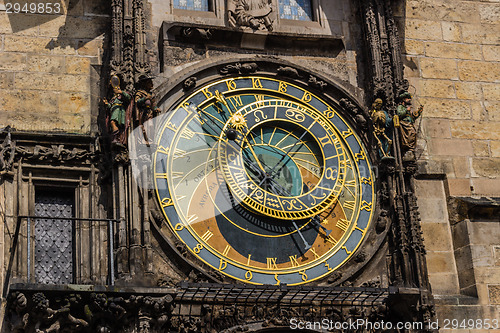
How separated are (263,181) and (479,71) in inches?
137

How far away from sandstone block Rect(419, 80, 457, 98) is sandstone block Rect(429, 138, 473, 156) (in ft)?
2.04

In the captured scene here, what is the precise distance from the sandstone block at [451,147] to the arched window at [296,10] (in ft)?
7.20

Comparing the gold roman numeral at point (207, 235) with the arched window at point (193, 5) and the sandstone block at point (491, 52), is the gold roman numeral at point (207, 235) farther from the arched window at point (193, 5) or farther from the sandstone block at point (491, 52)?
the sandstone block at point (491, 52)

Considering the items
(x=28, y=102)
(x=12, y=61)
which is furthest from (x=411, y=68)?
(x=12, y=61)

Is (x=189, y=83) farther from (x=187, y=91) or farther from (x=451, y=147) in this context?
(x=451, y=147)

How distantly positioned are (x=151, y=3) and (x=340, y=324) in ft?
14.5

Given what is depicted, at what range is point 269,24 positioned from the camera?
14.4 meters

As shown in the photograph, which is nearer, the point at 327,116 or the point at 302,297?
the point at 302,297

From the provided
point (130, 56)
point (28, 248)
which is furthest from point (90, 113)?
point (28, 248)

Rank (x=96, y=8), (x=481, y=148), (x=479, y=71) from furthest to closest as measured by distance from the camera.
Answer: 1. (x=479, y=71)
2. (x=481, y=148)
3. (x=96, y=8)

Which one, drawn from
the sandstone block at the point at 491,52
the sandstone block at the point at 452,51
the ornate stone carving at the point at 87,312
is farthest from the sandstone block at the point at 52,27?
the sandstone block at the point at 491,52

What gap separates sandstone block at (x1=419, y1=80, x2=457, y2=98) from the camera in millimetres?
14875

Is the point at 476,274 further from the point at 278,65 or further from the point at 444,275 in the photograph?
the point at 278,65

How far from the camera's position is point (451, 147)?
14.6 metres
